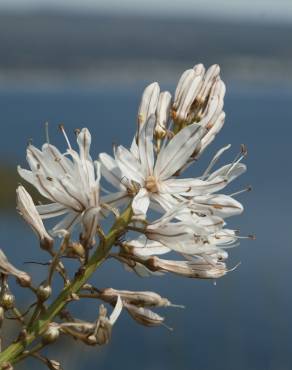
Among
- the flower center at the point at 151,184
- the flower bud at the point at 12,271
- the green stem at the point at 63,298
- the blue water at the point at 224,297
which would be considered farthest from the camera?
the blue water at the point at 224,297

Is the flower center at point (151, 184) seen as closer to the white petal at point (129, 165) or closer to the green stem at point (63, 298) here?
the white petal at point (129, 165)

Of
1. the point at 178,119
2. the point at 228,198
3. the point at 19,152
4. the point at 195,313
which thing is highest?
the point at 178,119

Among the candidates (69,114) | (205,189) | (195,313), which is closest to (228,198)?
(205,189)

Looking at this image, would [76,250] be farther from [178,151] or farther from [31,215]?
[178,151]

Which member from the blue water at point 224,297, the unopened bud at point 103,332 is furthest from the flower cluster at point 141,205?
the blue water at point 224,297

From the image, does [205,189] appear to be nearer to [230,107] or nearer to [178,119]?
[178,119]
